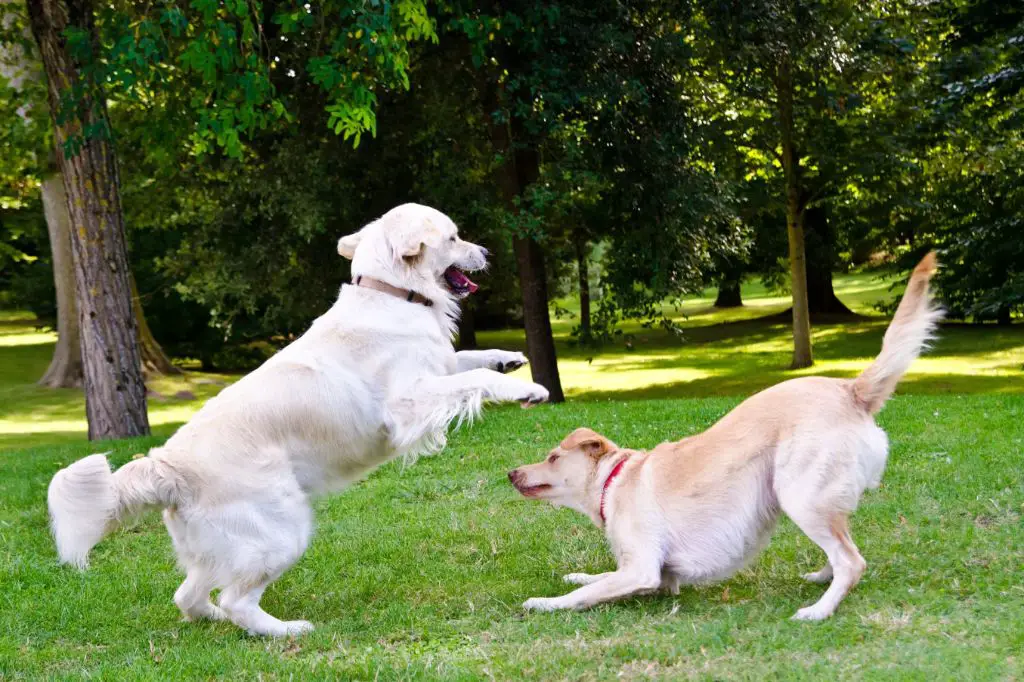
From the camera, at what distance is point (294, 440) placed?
510 cm

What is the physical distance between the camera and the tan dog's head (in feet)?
17.7

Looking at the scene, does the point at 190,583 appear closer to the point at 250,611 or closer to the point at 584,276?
the point at 250,611

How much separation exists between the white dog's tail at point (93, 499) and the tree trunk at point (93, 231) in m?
7.13

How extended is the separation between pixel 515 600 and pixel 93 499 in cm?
218

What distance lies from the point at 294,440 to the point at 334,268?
46.5 ft

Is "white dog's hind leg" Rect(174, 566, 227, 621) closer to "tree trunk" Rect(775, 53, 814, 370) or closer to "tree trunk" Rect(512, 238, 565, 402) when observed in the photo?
"tree trunk" Rect(512, 238, 565, 402)

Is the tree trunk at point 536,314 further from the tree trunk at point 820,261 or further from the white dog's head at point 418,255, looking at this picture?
the tree trunk at point 820,261

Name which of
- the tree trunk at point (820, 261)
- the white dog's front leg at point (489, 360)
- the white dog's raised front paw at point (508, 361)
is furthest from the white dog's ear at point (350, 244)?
the tree trunk at point (820, 261)

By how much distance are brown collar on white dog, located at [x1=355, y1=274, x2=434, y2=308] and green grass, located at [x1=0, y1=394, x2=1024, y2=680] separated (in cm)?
164

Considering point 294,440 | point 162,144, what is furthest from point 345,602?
point 162,144

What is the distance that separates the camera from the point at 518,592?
17.8 feet

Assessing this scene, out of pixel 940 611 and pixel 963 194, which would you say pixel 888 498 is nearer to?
pixel 940 611

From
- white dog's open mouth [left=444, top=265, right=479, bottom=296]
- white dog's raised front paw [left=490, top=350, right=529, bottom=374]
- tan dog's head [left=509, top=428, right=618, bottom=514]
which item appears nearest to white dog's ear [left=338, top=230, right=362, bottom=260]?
white dog's open mouth [left=444, top=265, right=479, bottom=296]

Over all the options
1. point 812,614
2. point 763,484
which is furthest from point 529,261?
point 812,614
